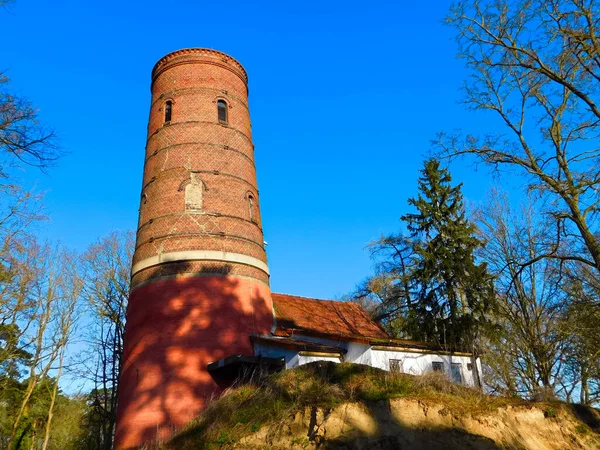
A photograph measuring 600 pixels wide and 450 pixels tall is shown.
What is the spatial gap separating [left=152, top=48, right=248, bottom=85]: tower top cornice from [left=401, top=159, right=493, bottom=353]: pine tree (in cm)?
1054

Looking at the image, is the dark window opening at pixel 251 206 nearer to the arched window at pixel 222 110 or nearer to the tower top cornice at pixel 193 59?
the arched window at pixel 222 110

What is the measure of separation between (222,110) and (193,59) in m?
2.27

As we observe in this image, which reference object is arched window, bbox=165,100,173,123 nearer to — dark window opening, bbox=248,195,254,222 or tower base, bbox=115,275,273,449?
dark window opening, bbox=248,195,254,222

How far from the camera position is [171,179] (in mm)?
15625

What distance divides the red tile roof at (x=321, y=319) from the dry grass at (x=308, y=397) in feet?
22.3

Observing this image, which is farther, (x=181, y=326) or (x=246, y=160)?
(x=246, y=160)

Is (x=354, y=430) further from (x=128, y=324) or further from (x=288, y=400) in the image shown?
(x=128, y=324)

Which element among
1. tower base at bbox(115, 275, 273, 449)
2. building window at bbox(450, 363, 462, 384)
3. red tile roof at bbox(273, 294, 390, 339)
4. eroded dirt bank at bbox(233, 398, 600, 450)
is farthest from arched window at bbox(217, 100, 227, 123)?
building window at bbox(450, 363, 462, 384)

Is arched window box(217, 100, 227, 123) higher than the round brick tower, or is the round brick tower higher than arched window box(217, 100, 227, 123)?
arched window box(217, 100, 227, 123)

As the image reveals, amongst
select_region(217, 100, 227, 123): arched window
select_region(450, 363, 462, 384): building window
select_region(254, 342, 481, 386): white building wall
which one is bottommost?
select_region(450, 363, 462, 384): building window

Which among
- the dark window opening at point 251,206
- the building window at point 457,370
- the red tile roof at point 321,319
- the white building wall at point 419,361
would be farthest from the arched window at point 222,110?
the building window at point 457,370

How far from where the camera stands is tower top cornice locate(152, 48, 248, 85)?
17.5 m

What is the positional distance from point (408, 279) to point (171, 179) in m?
11.4

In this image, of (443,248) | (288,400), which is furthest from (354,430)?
(443,248)
